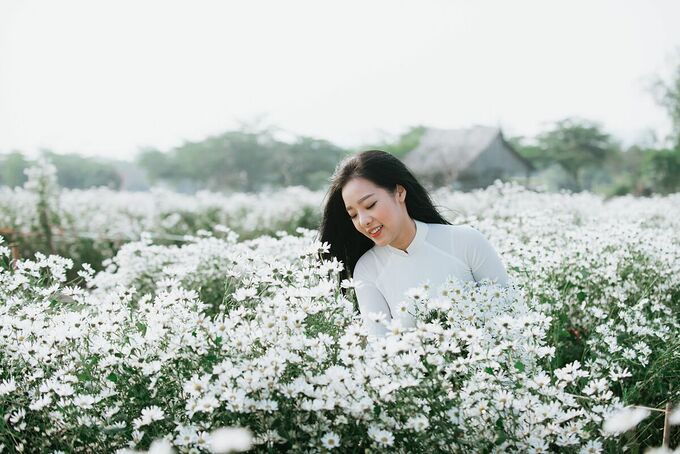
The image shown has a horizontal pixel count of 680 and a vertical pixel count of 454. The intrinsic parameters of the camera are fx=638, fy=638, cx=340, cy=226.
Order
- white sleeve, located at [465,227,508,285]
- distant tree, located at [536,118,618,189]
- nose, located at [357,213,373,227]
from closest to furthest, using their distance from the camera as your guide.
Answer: nose, located at [357,213,373,227] < white sleeve, located at [465,227,508,285] < distant tree, located at [536,118,618,189]

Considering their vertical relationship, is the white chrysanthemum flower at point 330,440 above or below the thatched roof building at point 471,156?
above

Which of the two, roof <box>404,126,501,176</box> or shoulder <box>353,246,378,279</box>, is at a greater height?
shoulder <box>353,246,378,279</box>

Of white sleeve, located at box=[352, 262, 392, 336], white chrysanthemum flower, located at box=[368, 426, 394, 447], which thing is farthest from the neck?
white chrysanthemum flower, located at box=[368, 426, 394, 447]

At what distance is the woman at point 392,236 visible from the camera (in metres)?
3.29

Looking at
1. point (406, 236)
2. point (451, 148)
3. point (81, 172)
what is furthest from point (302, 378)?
point (81, 172)

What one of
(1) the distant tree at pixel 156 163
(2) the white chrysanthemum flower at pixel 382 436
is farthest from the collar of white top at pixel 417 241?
(1) the distant tree at pixel 156 163

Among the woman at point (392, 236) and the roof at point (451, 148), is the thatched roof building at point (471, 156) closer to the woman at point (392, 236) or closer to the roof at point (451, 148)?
the roof at point (451, 148)

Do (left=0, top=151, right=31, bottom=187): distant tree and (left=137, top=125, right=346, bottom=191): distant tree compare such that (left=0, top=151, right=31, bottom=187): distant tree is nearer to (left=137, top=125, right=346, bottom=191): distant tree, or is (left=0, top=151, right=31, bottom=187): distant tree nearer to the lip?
(left=137, top=125, right=346, bottom=191): distant tree

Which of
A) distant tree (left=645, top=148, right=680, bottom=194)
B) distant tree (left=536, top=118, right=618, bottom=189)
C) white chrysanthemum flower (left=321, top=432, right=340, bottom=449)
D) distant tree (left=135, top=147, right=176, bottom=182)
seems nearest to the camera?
white chrysanthemum flower (left=321, top=432, right=340, bottom=449)

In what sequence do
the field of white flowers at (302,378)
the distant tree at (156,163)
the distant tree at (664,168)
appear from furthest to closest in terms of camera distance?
the distant tree at (156,163) < the distant tree at (664,168) < the field of white flowers at (302,378)

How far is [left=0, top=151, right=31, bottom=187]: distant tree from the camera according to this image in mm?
41909

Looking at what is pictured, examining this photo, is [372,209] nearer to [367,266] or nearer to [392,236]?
[392,236]

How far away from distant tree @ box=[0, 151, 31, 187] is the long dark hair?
42.0m

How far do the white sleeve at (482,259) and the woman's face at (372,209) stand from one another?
0.40 meters
